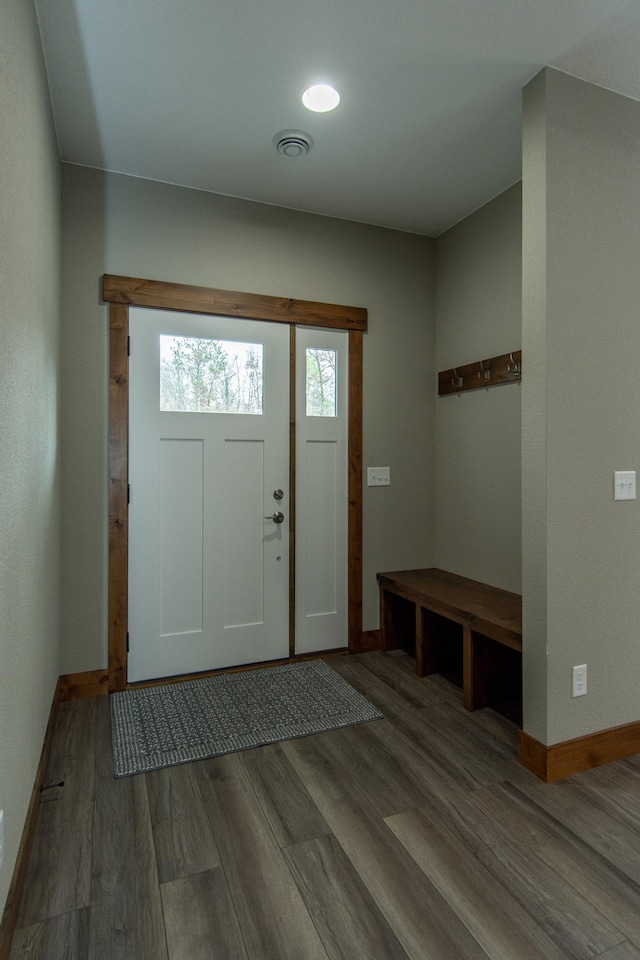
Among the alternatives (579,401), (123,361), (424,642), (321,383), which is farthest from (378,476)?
(123,361)

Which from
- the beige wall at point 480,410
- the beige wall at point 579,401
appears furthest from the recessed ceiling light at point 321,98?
the beige wall at point 480,410

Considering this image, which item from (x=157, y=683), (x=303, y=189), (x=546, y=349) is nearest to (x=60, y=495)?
(x=157, y=683)

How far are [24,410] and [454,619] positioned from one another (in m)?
2.06

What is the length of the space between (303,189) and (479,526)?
212 cm

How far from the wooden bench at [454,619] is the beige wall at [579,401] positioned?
0.28 m

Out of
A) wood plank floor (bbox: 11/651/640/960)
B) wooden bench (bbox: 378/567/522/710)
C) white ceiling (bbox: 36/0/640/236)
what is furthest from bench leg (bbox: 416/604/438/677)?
white ceiling (bbox: 36/0/640/236)

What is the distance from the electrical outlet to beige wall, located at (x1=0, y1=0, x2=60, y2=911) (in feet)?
6.19

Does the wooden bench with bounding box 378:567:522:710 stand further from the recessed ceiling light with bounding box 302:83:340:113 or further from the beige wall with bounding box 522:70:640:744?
the recessed ceiling light with bounding box 302:83:340:113

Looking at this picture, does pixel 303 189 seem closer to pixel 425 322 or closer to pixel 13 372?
pixel 425 322

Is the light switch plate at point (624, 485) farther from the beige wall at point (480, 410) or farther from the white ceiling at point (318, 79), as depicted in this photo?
the white ceiling at point (318, 79)

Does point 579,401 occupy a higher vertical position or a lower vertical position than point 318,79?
lower

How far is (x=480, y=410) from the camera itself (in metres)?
3.14

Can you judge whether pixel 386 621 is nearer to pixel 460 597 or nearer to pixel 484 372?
pixel 460 597

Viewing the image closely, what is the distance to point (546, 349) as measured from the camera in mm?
1982
